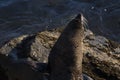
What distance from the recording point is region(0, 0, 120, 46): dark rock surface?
848 cm

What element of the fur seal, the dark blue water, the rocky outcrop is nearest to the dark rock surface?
the dark blue water

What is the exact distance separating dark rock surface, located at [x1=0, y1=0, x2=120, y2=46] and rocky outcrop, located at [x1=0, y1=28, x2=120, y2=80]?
2.34m

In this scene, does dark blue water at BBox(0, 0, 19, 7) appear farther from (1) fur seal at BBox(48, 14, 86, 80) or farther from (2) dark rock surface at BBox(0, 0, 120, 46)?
(1) fur seal at BBox(48, 14, 86, 80)

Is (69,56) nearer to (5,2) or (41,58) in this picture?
(41,58)

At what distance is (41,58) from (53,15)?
3.63 m

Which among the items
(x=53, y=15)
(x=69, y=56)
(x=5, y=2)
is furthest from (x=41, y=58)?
(x=5, y=2)

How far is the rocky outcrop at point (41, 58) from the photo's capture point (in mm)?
5082

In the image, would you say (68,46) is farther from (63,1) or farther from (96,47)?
(63,1)

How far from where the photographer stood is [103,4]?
9.31 metres

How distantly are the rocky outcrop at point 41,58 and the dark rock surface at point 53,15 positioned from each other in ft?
7.68

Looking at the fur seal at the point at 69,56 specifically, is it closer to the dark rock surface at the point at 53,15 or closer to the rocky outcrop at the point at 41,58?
the rocky outcrop at the point at 41,58

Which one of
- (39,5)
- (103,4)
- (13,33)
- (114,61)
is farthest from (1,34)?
(114,61)

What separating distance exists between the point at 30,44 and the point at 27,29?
2.99 m

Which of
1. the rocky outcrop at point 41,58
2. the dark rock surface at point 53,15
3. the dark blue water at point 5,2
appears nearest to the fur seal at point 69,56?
the rocky outcrop at point 41,58
